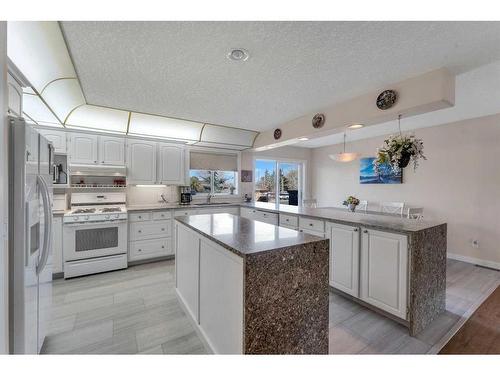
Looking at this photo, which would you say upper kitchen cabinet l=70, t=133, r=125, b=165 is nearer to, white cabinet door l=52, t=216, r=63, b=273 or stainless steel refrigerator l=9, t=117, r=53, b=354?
white cabinet door l=52, t=216, r=63, b=273

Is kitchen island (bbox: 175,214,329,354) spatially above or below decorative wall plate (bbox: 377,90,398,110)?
below

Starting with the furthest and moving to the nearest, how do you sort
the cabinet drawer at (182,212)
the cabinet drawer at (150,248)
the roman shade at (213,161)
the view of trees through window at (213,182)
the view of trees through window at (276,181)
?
the view of trees through window at (276,181), the view of trees through window at (213,182), the roman shade at (213,161), the cabinet drawer at (182,212), the cabinet drawer at (150,248)

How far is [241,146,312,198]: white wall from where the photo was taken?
5.49 meters

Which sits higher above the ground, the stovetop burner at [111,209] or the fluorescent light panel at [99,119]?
the fluorescent light panel at [99,119]

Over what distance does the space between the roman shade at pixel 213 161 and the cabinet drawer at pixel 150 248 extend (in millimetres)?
1661

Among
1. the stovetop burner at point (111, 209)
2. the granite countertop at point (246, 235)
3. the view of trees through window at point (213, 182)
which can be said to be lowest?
the stovetop burner at point (111, 209)

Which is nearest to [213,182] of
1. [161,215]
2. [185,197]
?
[185,197]

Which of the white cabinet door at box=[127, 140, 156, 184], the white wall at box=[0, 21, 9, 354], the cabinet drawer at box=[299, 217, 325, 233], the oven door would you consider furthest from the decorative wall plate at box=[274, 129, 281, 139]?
the white wall at box=[0, 21, 9, 354]

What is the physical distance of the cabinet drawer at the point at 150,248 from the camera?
376 centimetres

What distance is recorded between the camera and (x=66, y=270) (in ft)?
10.4

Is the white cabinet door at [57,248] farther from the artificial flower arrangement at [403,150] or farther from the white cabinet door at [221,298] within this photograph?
the artificial flower arrangement at [403,150]

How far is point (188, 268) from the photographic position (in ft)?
7.45

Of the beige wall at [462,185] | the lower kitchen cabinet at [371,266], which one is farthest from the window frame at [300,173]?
the lower kitchen cabinet at [371,266]

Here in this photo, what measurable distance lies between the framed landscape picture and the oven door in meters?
5.20
